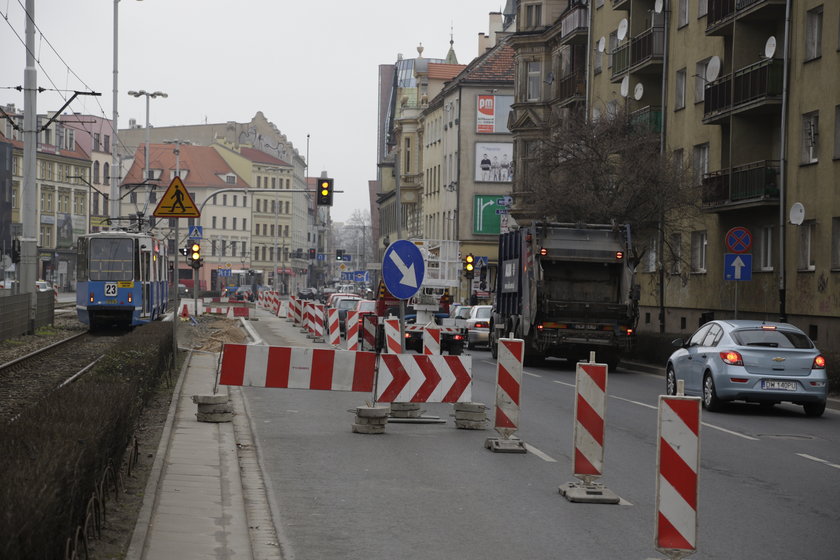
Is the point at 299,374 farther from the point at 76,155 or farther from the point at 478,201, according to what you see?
the point at 76,155

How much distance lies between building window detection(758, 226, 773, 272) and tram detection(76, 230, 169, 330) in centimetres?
1964

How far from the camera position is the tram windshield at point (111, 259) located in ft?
141

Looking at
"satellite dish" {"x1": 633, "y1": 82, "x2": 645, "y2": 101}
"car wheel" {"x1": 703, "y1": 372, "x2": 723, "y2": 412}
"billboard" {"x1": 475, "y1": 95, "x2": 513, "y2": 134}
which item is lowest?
"car wheel" {"x1": 703, "y1": 372, "x2": 723, "y2": 412}

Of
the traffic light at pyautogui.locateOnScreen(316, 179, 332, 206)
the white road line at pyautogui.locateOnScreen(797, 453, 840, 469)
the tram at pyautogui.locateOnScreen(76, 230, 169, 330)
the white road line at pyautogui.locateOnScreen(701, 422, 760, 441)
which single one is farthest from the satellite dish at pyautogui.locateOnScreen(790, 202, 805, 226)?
the tram at pyautogui.locateOnScreen(76, 230, 169, 330)

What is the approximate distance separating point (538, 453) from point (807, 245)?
22577 mm

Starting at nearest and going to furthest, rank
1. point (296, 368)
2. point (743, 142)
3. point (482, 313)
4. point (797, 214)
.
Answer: point (296, 368)
point (797, 214)
point (743, 142)
point (482, 313)

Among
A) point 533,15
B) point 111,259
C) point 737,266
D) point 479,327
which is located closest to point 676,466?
point 737,266

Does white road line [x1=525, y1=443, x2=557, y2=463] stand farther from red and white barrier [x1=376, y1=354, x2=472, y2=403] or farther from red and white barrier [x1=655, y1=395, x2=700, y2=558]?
red and white barrier [x1=655, y1=395, x2=700, y2=558]

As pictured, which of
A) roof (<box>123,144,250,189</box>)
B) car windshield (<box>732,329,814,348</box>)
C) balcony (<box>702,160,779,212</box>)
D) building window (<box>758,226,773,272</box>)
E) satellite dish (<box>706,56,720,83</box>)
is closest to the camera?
car windshield (<box>732,329,814,348</box>)

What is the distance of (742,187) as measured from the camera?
3756cm

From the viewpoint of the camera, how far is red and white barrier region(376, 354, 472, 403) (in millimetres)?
15359

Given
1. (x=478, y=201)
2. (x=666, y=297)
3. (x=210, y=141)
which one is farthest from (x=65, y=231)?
(x=666, y=297)

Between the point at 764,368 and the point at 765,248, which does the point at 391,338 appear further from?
the point at 765,248

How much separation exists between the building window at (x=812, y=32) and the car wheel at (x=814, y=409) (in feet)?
54.1
